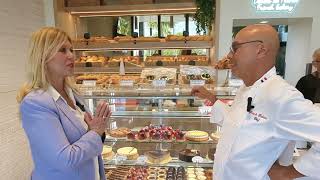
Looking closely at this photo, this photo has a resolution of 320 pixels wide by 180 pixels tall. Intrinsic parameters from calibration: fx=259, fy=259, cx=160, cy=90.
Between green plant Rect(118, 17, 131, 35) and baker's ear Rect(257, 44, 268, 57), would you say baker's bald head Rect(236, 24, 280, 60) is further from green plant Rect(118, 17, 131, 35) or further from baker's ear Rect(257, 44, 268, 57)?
green plant Rect(118, 17, 131, 35)

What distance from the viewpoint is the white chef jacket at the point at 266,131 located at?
53.7 inches

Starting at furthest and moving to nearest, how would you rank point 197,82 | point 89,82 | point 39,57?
point 89,82 → point 197,82 → point 39,57

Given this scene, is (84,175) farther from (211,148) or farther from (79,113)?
(211,148)

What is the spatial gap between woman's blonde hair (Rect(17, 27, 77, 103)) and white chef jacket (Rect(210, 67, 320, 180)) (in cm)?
122

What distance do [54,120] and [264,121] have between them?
1198 mm

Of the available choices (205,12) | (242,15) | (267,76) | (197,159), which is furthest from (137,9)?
(267,76)

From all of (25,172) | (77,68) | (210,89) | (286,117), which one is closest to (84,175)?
(286,117)

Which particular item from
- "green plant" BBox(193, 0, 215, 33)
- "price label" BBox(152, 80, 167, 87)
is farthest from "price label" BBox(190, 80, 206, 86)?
"green plant" BBox(193, 0, 215, 33)

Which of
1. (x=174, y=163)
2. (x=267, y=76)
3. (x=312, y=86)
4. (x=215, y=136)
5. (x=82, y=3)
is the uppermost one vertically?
(x=82, y=3)

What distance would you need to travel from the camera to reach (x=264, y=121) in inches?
58.9

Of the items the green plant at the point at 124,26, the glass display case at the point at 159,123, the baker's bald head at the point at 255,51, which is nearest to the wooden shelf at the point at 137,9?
the green plant at the point at 124,26

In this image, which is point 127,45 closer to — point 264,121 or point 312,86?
point 312,86

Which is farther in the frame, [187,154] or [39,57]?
[187,154]

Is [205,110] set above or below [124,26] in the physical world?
below
